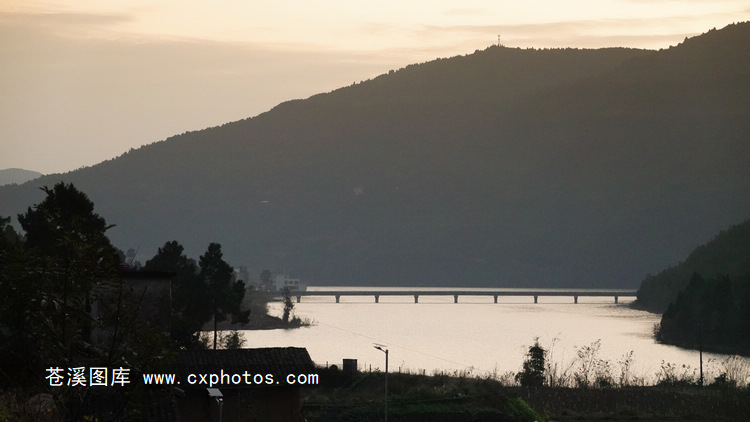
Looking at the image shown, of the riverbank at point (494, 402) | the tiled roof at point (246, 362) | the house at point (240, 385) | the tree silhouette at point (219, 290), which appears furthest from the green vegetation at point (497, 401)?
the tree silhouette at point (219, 290)

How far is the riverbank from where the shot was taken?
187 feet

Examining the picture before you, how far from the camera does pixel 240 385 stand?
3953 cm

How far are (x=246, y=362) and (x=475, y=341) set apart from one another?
97101 millimetres

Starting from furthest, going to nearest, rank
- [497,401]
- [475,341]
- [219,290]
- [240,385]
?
[475,341] < [219,290] < [497,401] < [240,385]

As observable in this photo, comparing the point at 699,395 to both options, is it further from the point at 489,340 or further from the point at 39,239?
the point at 489,340

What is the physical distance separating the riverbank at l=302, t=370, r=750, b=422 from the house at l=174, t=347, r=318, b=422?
48.0 feet

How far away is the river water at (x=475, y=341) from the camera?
10256cm

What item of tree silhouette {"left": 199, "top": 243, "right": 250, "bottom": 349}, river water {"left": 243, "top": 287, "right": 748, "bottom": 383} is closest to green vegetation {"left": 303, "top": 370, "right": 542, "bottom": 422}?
river water {"left": 243, "top": 287, "right": 748, "bottom": 383}

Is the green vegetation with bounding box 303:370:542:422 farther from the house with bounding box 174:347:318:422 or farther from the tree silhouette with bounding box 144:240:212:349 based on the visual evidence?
the house with bounding box 174:347:318:422

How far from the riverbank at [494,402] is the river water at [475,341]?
1311cm

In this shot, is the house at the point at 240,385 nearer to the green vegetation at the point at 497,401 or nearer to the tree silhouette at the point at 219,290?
the green vegetation at the point at 497,401

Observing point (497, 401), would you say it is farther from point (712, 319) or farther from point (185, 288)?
point (712, 319)

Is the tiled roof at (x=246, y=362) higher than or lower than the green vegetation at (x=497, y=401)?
higher

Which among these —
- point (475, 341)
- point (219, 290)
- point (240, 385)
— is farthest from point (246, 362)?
point (475, 341)
